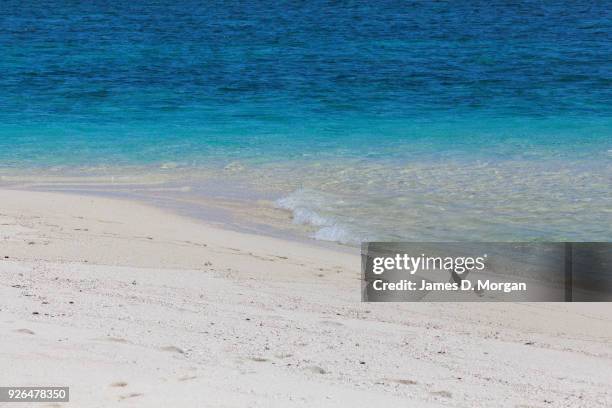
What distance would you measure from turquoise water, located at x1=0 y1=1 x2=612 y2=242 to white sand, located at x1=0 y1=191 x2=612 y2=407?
90.6 inches

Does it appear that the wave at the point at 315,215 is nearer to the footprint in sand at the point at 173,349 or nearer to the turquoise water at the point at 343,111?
the turquoise water at the point at 343,111

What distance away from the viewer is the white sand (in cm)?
443

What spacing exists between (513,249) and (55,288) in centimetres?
445

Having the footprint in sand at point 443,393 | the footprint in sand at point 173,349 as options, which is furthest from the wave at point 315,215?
the footprint in sand at point 443,393

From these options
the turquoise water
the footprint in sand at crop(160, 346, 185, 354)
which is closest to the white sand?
the footprint in sand at crop(160, 346, 185, 354)

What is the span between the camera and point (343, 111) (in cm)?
1864

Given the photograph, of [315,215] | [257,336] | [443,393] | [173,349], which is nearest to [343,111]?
[315,215]

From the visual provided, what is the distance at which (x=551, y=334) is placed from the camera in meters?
6.11

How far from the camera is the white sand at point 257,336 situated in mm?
4426

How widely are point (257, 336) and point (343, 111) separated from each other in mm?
13616

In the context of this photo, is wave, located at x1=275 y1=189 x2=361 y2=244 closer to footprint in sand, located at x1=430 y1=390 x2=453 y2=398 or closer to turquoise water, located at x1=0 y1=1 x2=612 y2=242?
turquoise water, located at x1=0 y1=1 x2=612 y2=242

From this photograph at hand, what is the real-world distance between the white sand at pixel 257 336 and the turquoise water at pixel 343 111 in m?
2.30

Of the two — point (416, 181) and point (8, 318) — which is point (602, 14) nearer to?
point (416, 181)

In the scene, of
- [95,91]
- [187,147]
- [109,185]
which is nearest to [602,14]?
[95,91]
